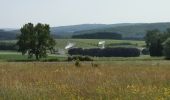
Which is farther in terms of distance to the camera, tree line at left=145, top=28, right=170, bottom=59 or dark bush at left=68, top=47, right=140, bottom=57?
dark bush at left=68, top=47, right=140, bottom=57

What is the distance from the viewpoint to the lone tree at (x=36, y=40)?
101375 mm

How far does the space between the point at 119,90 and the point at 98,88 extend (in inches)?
26.3

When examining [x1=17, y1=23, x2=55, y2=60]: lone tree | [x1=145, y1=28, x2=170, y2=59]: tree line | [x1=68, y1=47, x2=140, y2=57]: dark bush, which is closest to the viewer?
[x1=17, y1=23, x2=55, y2=60]: lone tree

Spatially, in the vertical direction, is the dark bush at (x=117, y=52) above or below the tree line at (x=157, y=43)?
below

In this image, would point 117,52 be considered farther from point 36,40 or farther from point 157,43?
point 36,40

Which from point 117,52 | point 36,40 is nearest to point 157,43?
point 117,52

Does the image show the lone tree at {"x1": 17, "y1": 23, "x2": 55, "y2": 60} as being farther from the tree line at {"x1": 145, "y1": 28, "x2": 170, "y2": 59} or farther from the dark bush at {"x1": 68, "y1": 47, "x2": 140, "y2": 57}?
the dark bush at {"x1": 68, "y1": 47, "x2": 140, "y2": 57}

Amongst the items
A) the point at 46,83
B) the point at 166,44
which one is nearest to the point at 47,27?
the point at 166,44

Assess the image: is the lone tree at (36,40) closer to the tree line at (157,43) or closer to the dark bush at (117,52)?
the tree line at (157,43)

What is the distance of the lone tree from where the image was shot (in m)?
101

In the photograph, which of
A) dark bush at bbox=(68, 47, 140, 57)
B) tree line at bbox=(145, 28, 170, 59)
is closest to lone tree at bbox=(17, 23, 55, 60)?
tree line at bbox=(145, 28, 170, 59)

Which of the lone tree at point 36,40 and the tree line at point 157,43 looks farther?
the tree line at point 157,43

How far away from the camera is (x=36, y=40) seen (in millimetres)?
103312

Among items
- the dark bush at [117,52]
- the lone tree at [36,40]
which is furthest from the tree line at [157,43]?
the lone tree at [36,40]
